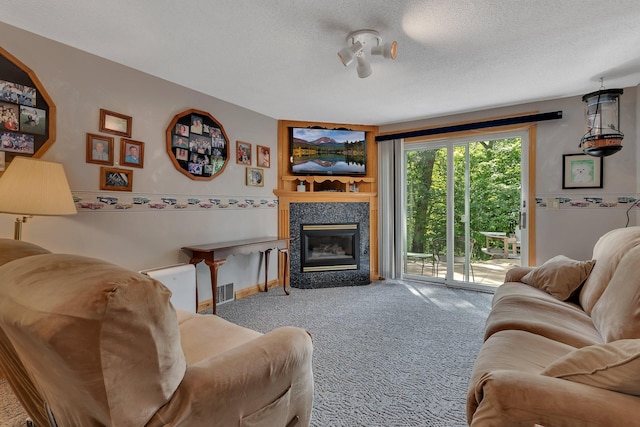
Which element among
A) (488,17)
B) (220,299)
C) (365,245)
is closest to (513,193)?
(365,245)

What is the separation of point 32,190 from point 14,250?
2.76 feet

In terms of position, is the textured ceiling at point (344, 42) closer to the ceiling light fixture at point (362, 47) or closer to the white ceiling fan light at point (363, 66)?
the ceiling light fixture at point (362, 47)

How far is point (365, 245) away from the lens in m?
4.65

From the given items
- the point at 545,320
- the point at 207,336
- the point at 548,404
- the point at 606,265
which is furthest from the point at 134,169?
the point at 606,265

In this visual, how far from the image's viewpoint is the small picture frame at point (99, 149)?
8.45 ft

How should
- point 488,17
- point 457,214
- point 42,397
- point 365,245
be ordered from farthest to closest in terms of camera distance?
point 365,245 < point 457,214 < point 488,17 < point 42,397

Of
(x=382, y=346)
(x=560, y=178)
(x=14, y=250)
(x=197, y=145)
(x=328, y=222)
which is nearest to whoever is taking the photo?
(x=14, y=250)

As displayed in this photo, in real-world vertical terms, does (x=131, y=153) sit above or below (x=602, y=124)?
below

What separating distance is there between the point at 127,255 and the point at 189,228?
0.66 meters

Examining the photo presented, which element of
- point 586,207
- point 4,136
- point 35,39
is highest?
point 35,39

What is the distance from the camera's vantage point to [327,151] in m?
4.61

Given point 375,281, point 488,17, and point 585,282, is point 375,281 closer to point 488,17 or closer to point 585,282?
point 585,282

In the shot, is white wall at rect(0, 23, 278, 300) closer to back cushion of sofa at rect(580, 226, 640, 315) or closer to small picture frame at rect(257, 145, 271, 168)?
small picture frame at rect(257, 145, 271, 168)

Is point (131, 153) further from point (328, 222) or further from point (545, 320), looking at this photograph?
point (545, 320)
